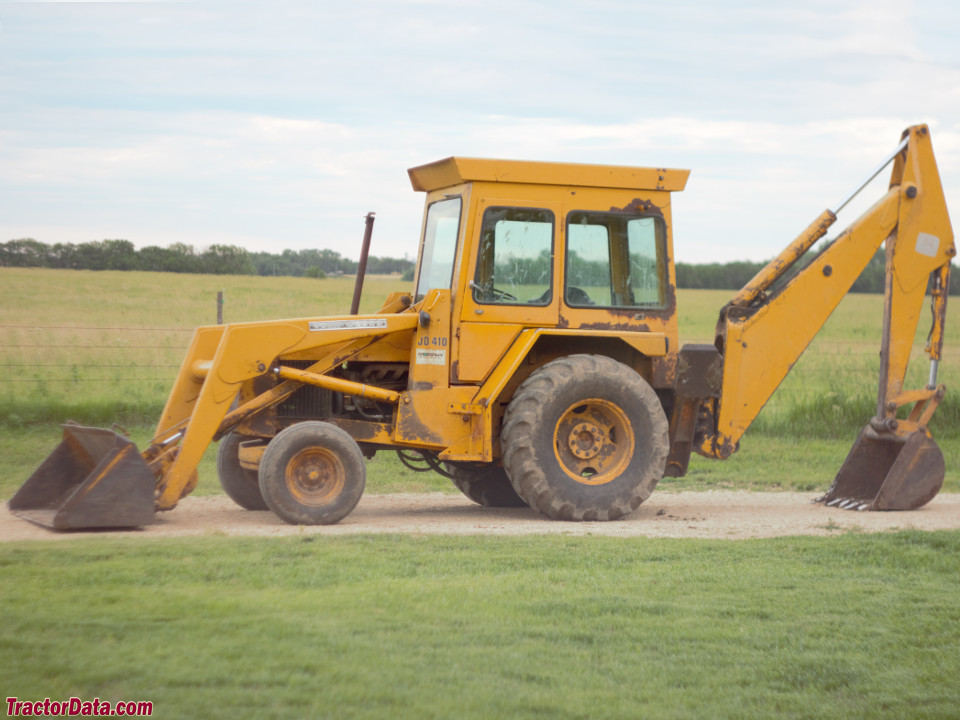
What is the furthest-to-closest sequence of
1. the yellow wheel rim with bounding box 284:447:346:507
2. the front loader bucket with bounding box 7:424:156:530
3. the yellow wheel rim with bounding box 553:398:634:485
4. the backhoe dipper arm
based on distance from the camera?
the backhoe dipper arm → the yellow wheel rim with bounding box 553:398:634:485 → the yellow wheel rim with bounding box 284:447:346:507 → the front loader bucket with bounding box 7:424:156:530

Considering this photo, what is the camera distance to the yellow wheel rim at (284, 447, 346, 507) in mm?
8797

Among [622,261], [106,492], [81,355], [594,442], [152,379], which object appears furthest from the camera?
[81,355]

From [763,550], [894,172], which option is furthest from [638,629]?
[894,172]

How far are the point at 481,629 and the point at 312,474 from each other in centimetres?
364

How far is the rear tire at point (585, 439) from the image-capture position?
9094 mm

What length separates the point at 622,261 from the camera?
9680 millimetres

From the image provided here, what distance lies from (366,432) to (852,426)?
857cm

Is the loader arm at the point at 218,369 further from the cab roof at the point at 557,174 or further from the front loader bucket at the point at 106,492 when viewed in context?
the cab roof at the point at 557,174

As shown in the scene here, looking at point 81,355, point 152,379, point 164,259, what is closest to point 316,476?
point 152,379

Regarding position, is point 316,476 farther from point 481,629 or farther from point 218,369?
point 481,629

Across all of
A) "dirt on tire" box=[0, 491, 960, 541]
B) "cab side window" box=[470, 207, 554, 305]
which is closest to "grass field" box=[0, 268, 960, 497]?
"dirt on tire" box=[0, 491, 960, 541]

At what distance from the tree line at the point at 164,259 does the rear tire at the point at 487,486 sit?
6715mm

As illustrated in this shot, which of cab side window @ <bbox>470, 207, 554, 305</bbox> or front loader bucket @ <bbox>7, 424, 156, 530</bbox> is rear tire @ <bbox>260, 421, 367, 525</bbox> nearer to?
front loader bucket @ <bbox>7, 424, 156, 530</bbox>

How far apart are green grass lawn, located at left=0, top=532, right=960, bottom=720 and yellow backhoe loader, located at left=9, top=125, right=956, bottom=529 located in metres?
1.51
